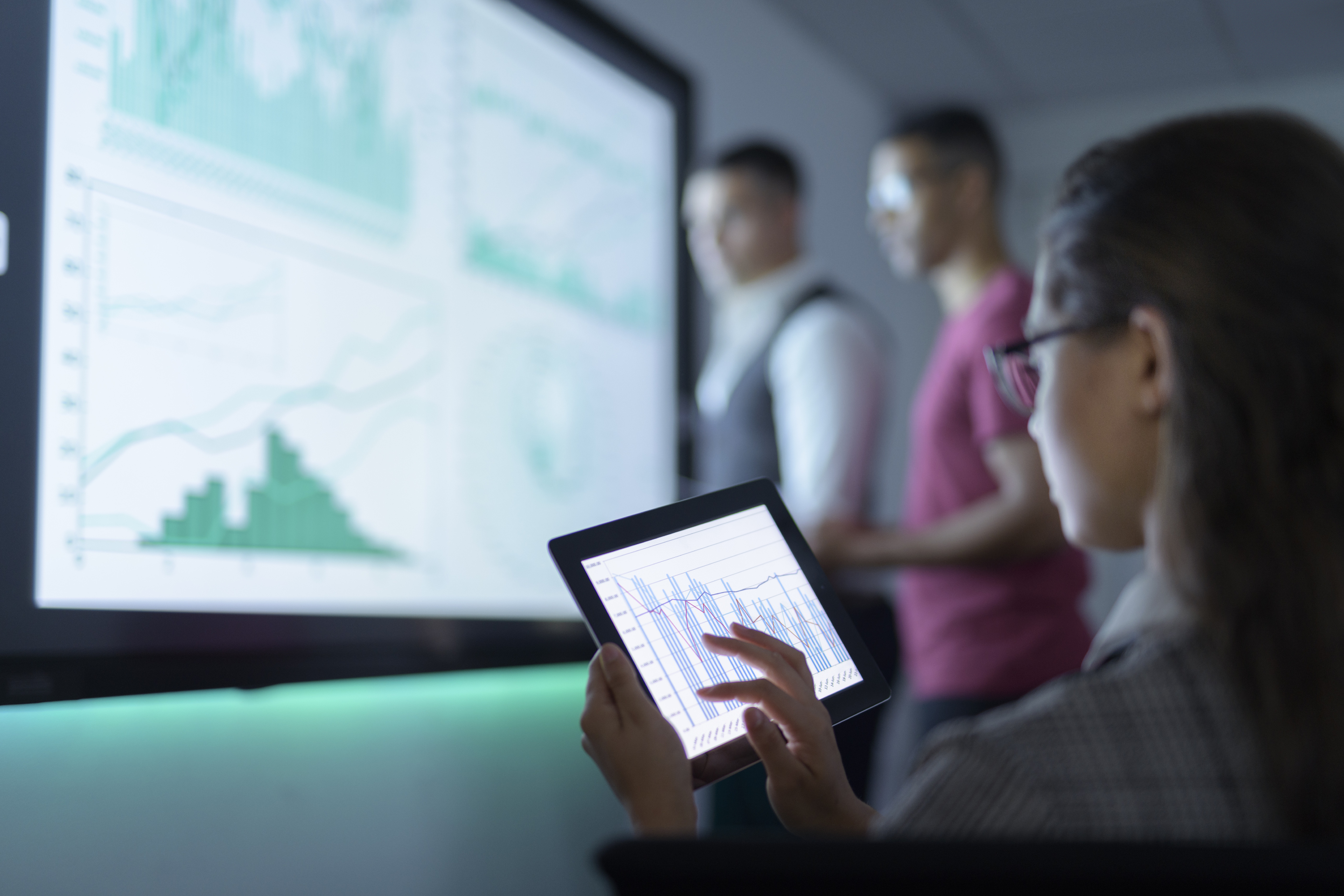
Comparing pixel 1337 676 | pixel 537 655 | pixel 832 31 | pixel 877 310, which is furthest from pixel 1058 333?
pixel 877 310

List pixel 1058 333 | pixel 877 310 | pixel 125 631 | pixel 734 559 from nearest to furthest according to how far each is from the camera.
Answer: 1. pixel 1058 333
2. pixel 734 559
3. pixel 125 631
4. pixel 877 310

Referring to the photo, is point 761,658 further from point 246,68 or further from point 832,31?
point 832,31

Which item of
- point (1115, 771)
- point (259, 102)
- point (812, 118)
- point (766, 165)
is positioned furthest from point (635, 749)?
point (812, 118)

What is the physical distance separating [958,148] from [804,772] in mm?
1504

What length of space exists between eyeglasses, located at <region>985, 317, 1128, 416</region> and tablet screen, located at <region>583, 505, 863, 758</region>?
0.70ft

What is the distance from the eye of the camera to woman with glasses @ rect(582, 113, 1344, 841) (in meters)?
0.52

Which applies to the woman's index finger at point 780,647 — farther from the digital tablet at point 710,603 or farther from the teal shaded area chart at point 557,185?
the teal shaded area chart at point 557,185

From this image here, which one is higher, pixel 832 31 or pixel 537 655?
pixel 832 31

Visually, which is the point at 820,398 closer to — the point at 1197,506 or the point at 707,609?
the point at 707,609

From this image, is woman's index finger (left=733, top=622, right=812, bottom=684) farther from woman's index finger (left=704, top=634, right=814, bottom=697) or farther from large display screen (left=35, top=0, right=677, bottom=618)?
large display screen (left=35, top=0, right=677, bottom=618)

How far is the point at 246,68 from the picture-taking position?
126cm

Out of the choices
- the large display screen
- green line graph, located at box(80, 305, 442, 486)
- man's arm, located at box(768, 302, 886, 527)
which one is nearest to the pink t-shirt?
man's arm, located at box(768, 302, 886, 527)

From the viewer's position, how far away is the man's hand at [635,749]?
71cm

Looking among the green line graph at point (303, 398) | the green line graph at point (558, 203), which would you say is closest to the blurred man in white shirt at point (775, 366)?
the green line graph at point (558, 203)
